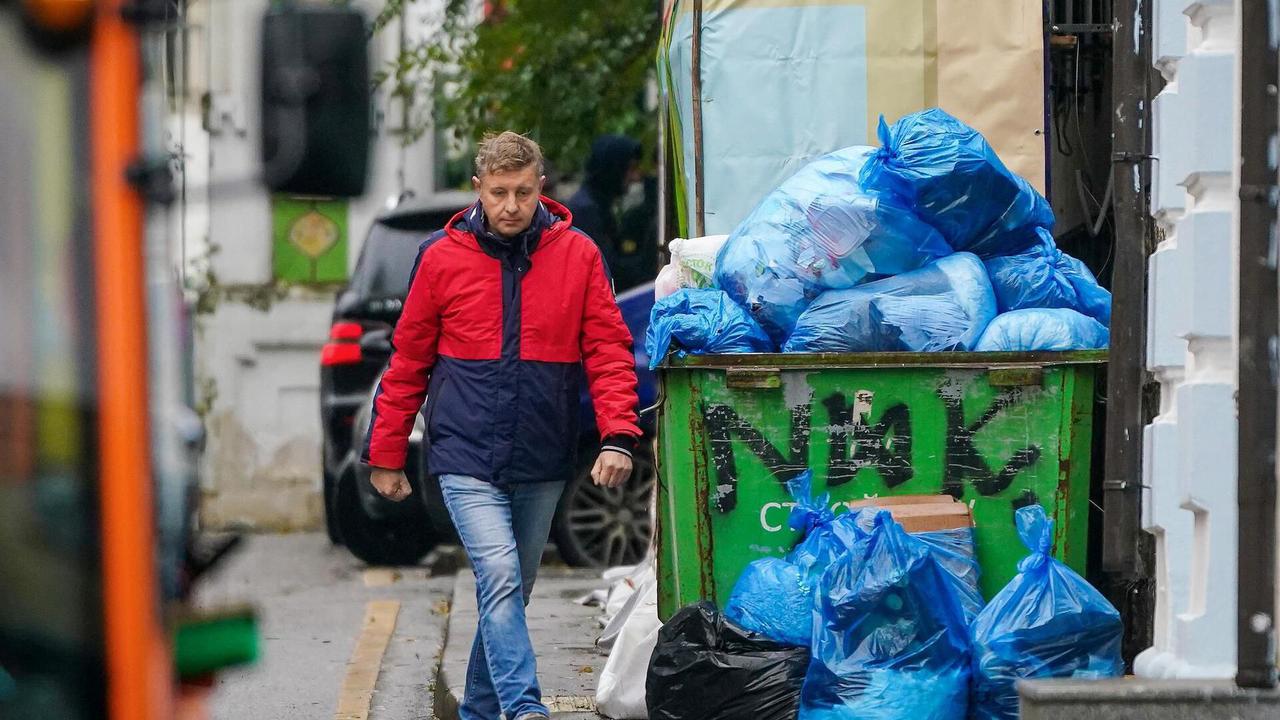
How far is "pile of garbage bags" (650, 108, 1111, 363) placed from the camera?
5.79 m

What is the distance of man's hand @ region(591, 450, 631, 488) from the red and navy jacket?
52 millimetres

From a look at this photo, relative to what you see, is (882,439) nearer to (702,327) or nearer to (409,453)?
(702,327)

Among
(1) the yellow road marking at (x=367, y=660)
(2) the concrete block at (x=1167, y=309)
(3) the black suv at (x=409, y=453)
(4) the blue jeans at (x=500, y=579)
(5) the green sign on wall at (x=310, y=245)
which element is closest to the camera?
(2) the concrete block at (x=1167, y=309)

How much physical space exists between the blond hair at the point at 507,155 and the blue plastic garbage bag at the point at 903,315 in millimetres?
960

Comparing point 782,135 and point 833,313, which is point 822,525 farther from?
point 782,135

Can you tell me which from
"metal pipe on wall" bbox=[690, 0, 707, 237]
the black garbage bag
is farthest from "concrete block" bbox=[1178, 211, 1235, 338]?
"metal pipe on wall" bbox=[690, 0, 707, 237]

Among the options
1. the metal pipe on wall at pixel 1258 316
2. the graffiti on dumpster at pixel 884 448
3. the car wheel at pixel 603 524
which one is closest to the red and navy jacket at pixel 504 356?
the graffiti on dumpster at pixel 884 448

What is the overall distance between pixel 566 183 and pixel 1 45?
34.4 feet

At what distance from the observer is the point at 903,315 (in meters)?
5.78

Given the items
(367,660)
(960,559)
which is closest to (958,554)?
(960,559)

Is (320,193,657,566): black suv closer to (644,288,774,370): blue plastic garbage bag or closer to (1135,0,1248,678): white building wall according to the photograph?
(644,288,774,370): blue plastic garbage bag

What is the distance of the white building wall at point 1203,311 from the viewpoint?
188 inches

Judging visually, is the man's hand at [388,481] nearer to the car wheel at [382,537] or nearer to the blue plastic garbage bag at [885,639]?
the blue plastic garbage bag at [885,639]

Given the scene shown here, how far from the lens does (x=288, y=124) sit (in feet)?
8.62
